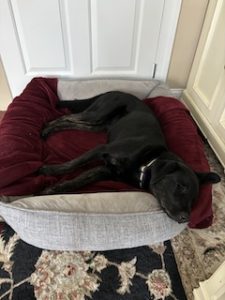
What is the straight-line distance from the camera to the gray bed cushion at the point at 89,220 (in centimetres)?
120

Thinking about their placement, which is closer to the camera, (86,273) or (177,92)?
(86,273)

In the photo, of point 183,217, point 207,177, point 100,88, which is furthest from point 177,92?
point 183,217

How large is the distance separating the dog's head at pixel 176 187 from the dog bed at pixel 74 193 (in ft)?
0.22

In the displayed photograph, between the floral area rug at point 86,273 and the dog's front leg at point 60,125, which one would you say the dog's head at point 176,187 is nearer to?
the floral area rug at point 86,273

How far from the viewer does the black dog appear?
1258 millimetres

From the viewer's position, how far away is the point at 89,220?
1217mm

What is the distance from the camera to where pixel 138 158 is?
1474 millimetres

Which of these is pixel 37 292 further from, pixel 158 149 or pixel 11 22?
pixel 11 22

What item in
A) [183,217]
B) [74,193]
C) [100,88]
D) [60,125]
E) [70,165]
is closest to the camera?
[183,217]

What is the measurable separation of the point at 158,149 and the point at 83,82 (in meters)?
0.99

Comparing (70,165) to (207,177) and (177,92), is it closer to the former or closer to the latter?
(207,177)

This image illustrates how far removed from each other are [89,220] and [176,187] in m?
0.44

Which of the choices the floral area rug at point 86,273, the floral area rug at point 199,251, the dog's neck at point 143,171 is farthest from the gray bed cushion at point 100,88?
the floral area rug at point 86,273

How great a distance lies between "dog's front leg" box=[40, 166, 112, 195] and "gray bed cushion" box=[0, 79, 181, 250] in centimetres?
16
